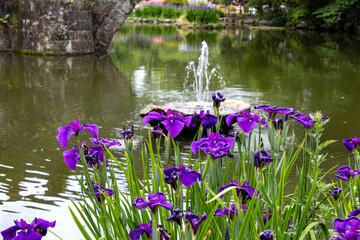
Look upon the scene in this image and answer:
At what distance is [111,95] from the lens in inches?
301

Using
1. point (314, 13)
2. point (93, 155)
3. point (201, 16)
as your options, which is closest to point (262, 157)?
point (93, 155)

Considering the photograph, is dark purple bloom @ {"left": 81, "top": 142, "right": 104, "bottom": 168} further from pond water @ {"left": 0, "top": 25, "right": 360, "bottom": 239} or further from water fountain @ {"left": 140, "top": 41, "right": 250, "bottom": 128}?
water fountain @ {"left": 140, "top": 41, "right": 250, "bottom": 128}

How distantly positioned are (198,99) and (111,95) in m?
1.30

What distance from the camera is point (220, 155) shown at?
173cm

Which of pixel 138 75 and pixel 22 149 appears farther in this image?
pixel 138 75

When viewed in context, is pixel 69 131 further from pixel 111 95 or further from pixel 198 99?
pixel 111 95

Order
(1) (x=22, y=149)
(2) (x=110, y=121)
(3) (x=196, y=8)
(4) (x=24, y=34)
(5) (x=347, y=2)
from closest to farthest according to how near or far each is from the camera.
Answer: (1) (x=22, y=149) < (2) (x=110, y=121) < (4) (x=24, y=34) < (5) (x=347, y=2) < (3) (x=196, y=8)

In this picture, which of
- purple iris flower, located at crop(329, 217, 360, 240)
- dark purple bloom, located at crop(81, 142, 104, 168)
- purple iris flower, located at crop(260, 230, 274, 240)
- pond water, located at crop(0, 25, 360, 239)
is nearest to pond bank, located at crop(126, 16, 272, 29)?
pond water, located at crop(0, 25, 360, 239)

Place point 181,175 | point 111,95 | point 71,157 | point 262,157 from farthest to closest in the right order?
point 111,95, point 71,157, point 262,157, point 181,175

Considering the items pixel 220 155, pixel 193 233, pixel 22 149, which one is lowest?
pixel 22 149

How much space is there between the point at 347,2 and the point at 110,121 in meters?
18.6

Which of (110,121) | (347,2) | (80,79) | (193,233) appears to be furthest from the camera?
(347,2)

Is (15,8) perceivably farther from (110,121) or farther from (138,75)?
(110,121)

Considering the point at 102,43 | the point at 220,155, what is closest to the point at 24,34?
the point at 102,43
